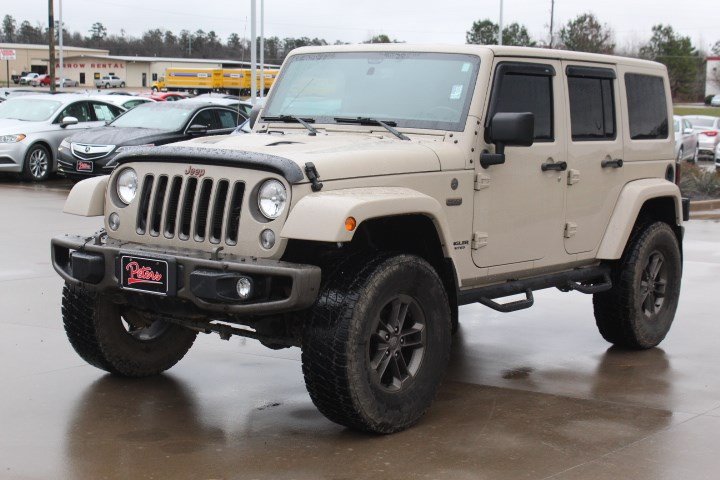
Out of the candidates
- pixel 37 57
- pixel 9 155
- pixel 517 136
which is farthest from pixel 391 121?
pixel 37 57

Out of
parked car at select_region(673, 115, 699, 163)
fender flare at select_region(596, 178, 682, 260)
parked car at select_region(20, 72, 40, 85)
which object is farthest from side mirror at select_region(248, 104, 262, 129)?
parked car at select_region(20, 72, 40, 85)

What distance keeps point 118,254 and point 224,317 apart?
24.9 inches

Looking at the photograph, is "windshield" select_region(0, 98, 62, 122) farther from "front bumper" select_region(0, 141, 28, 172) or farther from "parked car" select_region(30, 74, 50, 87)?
"parked car" select_region(30, 74, 50, 87)

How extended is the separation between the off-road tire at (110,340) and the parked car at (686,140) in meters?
23.6

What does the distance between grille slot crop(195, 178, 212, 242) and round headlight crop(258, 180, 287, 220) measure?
0.32 m

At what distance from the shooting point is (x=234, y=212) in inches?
219

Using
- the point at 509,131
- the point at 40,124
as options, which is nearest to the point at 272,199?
the point at 509,131

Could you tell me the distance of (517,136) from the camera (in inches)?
243

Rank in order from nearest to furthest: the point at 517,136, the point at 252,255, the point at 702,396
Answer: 1. the point at 252,255
2. the point at 517,136
3. the point at 702,396

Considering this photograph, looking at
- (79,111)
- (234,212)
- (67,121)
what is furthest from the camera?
(79,111)

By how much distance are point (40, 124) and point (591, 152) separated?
15466 mm

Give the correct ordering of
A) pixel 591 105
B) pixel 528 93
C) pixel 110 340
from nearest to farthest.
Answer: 1. pixel 110 340
2. pixel 528 93
3. pixel 591 105

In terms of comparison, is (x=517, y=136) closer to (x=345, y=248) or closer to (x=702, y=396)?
(x=345, y=248)

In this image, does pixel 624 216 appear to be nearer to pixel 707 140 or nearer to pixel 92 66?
pixel 707 140
